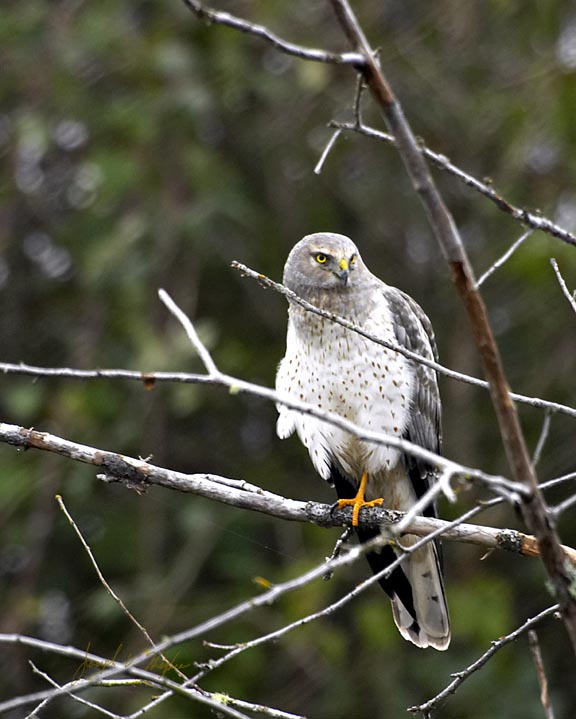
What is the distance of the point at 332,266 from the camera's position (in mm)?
4258

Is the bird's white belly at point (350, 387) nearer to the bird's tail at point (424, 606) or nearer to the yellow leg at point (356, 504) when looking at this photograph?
the yellow leg at point (356, 504)

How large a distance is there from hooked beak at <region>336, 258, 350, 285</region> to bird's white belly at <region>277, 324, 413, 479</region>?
0.27 m

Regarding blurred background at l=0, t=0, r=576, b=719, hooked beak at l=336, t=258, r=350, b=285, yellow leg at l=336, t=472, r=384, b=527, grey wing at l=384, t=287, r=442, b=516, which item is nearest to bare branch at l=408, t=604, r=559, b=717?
yellow leg at l=336, t=472, r=384, b=527

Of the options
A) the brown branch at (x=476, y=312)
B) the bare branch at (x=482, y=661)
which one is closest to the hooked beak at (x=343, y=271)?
the bare branch at (x=482, y=661)

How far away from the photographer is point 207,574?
22.1ft

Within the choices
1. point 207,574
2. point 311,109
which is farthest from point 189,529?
point 311,109

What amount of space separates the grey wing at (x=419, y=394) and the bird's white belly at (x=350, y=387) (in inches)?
3.8

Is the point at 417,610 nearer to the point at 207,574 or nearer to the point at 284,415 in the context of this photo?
the point at 284,415

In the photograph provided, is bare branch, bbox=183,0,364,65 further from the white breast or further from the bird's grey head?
the bird's grey head

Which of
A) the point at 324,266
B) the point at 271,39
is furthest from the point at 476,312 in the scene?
the point at 324,266

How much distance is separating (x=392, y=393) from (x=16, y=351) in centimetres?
375

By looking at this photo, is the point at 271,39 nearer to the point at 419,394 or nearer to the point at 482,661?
the point at 482,661

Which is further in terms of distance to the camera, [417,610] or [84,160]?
[84,160]

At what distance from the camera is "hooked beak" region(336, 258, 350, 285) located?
4176mm
